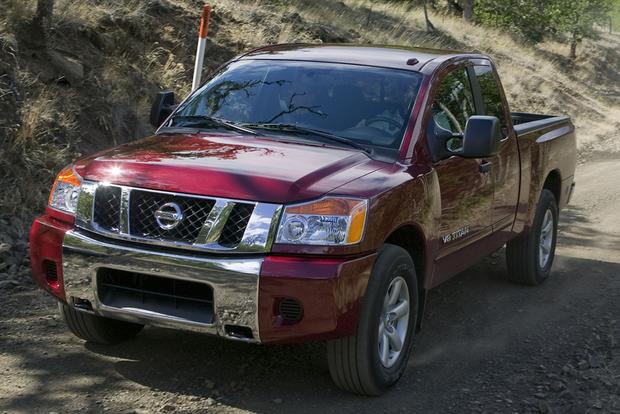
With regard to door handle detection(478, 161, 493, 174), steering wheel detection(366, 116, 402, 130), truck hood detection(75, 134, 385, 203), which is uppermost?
steering wheel detection(366, 116, 402, 130)

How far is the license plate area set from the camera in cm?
445

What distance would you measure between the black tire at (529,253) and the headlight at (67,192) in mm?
3754

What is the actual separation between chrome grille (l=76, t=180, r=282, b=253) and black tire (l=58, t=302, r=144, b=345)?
751mm

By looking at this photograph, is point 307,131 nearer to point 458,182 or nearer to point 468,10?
point 458,182

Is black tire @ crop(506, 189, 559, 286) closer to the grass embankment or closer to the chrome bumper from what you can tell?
the chrome bumper

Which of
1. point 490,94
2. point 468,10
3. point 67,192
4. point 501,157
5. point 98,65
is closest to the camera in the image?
point 67,192

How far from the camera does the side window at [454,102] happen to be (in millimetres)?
5688

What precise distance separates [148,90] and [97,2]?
2.00 m

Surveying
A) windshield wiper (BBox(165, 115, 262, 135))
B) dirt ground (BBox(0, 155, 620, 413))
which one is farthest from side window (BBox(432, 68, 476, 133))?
dirt ground (BBox(0, 155, 620, 413))

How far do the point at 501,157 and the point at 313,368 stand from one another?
6.89 ft

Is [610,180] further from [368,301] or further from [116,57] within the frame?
[368,301]

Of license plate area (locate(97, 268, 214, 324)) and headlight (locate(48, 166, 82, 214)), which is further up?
headlight (locate(48, 166, 82, 214))

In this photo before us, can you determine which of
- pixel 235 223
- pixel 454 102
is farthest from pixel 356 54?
pixel 235 223

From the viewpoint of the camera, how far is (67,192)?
15.9 ft
